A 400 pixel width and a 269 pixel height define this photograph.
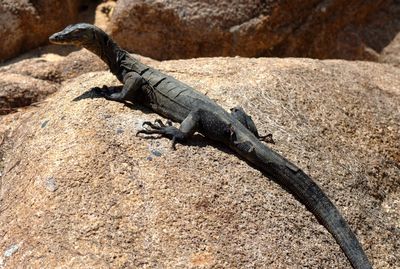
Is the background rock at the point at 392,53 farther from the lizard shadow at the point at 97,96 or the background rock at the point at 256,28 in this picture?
the lizard shadow at the point at 97,96

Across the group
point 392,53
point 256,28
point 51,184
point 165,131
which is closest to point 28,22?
point 256,28

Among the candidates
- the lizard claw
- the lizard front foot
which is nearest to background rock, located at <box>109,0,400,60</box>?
the lizard claw

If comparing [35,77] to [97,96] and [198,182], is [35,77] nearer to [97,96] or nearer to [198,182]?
[97,96]

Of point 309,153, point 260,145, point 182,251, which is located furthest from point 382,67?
point 182,251

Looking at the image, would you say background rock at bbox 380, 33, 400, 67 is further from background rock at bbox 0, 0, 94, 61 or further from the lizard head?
background rock at bbox 0, 0, 94, 61

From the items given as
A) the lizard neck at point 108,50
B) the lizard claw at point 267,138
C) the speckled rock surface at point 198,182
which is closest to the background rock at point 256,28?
the speckled rock surface at point 198,182
